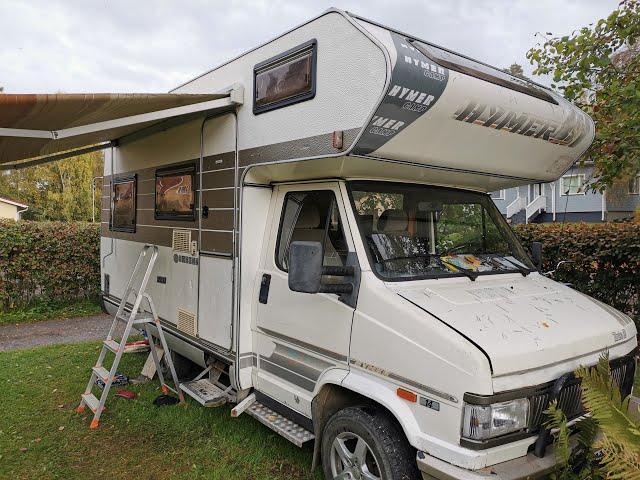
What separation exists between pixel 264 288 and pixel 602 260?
4.48 m

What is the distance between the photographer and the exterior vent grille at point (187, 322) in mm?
4621

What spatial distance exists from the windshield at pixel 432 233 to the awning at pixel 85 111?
4.96ft

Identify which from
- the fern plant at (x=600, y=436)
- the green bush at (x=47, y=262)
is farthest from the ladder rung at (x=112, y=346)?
the green bush at (x=47, y=262)

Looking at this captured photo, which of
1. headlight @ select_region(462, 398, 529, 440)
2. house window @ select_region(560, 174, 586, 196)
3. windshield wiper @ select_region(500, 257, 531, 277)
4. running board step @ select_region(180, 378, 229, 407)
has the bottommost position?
running board step @ select_region(180, 378, 229, 407)

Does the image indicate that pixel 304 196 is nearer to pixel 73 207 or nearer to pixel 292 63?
pixel 292 63

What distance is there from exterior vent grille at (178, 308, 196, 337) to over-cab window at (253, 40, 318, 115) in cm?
203

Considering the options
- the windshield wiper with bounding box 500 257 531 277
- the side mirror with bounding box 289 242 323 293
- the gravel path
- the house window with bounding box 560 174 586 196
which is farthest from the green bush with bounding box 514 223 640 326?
the gravel path

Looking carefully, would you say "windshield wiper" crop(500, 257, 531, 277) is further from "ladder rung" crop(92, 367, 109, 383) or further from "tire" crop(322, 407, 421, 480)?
"ladder rung" crop(92, 367, 109, 383)

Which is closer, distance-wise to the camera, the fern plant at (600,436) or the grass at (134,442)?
the fern plant at (600,436)

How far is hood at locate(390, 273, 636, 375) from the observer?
2561 mm

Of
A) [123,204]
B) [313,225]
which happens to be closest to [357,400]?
[313,225]

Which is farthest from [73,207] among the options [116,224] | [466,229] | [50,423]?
[466,229]

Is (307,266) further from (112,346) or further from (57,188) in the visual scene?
(57,188)

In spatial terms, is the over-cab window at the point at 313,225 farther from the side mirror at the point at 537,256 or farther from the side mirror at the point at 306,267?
the side mirror at the point at 537,256
